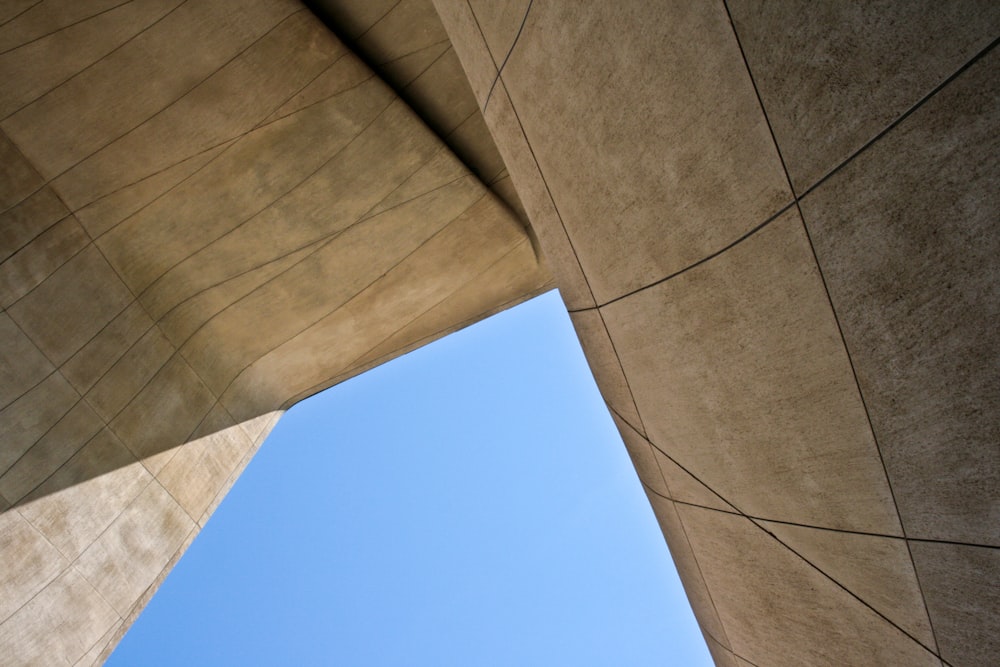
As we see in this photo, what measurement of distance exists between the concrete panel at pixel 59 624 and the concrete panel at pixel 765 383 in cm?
1183

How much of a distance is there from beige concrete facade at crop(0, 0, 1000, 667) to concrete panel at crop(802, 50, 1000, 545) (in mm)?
14

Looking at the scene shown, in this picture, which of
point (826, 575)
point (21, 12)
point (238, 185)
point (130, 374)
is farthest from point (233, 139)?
point (826, 575)

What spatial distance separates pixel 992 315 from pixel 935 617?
222 centimetres

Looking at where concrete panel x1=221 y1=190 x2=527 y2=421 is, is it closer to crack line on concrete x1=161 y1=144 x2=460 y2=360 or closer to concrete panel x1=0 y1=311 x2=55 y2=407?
crack line on concrete x1=161 y1=144 x2=460 y2=360

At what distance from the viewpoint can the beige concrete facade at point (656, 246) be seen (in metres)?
3.24

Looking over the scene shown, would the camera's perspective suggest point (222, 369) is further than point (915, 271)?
Yes

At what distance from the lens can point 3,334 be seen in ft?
38.4

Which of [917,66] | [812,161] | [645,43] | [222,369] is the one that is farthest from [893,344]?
[222,369]

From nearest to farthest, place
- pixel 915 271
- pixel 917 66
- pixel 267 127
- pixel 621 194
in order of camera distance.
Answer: pixel 917 66
pixel 915 271
pixel 621 194
pixel 267 127

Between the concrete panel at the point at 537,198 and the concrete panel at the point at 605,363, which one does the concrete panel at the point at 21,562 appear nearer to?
the concrete panel at the point at 605,363

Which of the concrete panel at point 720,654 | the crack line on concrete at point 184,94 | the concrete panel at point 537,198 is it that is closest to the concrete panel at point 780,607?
the concrete panel at point 720,654

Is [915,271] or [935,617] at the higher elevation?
[915,271]

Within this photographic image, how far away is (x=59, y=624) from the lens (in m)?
11.9

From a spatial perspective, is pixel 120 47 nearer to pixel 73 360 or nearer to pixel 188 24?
pixel 188 24
